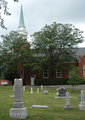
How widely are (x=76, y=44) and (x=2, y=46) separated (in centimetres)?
1600

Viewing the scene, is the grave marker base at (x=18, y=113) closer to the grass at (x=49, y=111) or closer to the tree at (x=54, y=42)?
the grass at (x=49, y=111)

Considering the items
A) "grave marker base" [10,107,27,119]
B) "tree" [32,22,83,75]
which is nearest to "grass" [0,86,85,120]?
"grave marker base" [10,107,27,119]

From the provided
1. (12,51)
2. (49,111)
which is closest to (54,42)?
(12,51)

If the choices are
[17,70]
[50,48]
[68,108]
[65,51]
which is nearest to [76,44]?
[65,51]

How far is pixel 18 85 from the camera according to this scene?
869 cm

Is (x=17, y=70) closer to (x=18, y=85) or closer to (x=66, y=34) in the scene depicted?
(x=66, y=34)

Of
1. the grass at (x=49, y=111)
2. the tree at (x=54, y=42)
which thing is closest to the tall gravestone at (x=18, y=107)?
the grass at (x=49, y=111)

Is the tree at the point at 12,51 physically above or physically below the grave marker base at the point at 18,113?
above

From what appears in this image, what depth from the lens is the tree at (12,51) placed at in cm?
3778

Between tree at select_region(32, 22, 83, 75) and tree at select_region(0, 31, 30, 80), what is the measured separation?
11.0ft

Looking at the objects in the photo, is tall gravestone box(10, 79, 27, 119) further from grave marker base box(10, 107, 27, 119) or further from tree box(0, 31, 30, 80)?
tree box(0, 31, 30, 80)

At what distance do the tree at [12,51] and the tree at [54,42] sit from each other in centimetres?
336

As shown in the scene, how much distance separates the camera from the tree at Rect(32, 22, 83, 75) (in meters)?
35.3

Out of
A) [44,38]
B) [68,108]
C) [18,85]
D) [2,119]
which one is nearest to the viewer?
[2,119]
